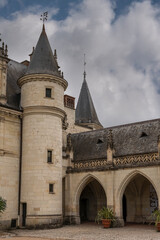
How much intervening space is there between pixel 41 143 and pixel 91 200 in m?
8.35

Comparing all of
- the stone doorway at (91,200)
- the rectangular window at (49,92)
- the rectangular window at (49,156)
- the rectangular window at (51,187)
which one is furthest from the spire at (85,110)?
the rectangular window at (51,187)

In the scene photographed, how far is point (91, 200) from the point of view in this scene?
85.1ft

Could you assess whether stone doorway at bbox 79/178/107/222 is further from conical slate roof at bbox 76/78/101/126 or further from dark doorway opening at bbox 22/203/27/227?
conical slate roof at bbox 76/78/101/126

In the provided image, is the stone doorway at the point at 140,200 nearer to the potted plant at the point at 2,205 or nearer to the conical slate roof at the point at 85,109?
the potted plant at the point at 2,205

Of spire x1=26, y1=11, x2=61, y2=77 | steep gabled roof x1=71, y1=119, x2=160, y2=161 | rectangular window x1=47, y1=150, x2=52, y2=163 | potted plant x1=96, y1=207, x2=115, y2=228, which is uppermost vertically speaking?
spire x1=26, y1=11, x2=61, y2=77

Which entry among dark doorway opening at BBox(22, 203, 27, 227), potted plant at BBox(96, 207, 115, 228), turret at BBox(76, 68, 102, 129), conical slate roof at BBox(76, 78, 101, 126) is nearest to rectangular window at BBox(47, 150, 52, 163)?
dark doorway opening at BBox(22, 203, 27, 227)

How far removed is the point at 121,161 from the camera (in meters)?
20.6

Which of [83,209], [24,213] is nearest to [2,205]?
[24,213]

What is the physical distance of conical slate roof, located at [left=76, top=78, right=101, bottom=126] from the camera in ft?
130

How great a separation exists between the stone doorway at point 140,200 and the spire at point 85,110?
53.4ft

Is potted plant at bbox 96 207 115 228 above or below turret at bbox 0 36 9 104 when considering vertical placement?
below

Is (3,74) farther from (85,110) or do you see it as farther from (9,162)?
(85,110)

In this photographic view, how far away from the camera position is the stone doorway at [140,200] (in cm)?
2311

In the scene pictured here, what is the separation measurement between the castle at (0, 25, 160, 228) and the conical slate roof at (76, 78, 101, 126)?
50.6 feet
